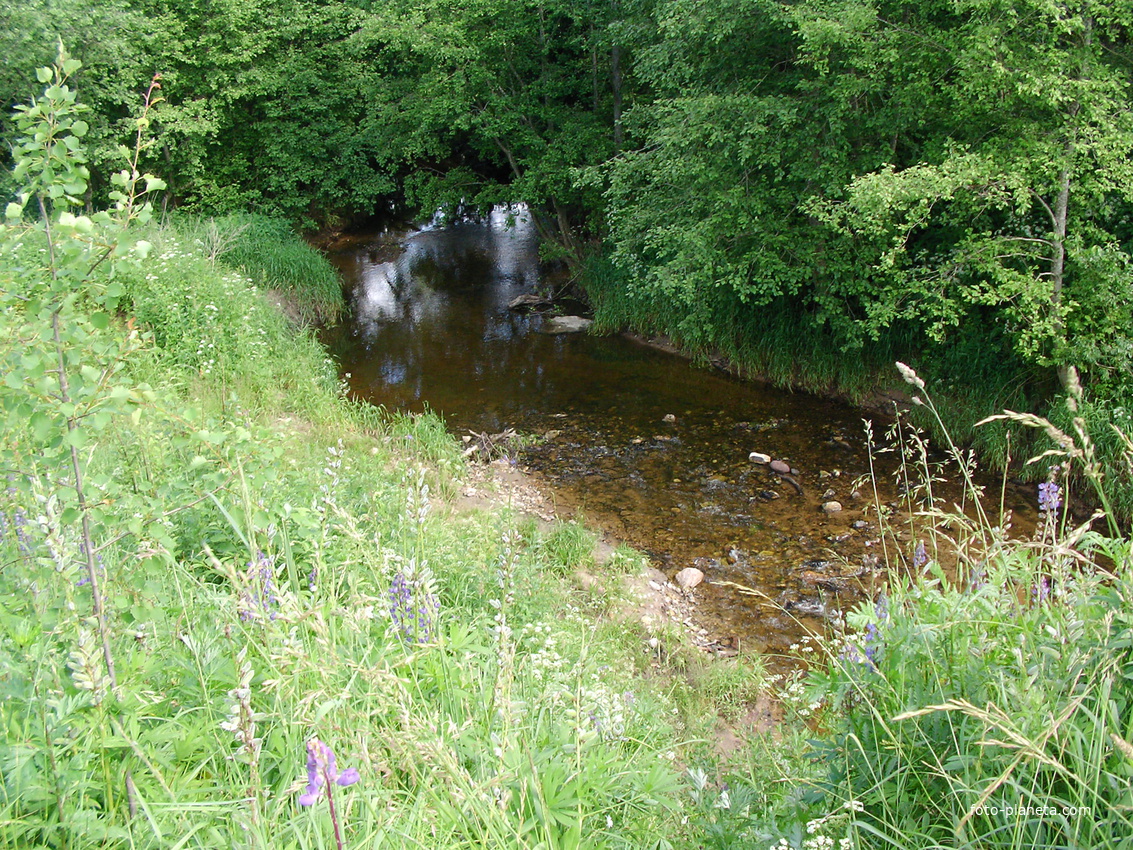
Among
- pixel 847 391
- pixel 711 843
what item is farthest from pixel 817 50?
pixel 711 843

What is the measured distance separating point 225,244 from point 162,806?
13.7 meters

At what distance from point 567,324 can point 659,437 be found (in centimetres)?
530

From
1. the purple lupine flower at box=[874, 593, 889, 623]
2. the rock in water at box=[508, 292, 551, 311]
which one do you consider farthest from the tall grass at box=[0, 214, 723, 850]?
the rock in water at box=[508, 292, 551, 311]

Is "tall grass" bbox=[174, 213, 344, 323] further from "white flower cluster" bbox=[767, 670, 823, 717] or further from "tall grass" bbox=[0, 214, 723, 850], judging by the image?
"white flower cluster" bbox=[767, 670, 823, 717]

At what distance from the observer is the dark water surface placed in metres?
7.10

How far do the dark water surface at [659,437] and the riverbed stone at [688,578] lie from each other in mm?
102

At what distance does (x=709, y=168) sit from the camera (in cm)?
1013

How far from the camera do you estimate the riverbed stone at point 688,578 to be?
6926mm

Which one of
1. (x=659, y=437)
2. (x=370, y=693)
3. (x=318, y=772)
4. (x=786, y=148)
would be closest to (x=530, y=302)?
(x=659, y=437)

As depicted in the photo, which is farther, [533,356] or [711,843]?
[533,356]

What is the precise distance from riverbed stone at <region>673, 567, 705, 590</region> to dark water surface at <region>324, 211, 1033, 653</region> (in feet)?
0.33

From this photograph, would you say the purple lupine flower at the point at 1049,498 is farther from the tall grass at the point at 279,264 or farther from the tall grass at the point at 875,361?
the tall grass at the point at 279,264

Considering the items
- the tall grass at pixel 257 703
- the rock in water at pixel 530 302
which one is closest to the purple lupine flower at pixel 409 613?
the tall grass at pixel 257 703

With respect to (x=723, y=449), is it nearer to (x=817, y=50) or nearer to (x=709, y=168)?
(x=709, y=168)
